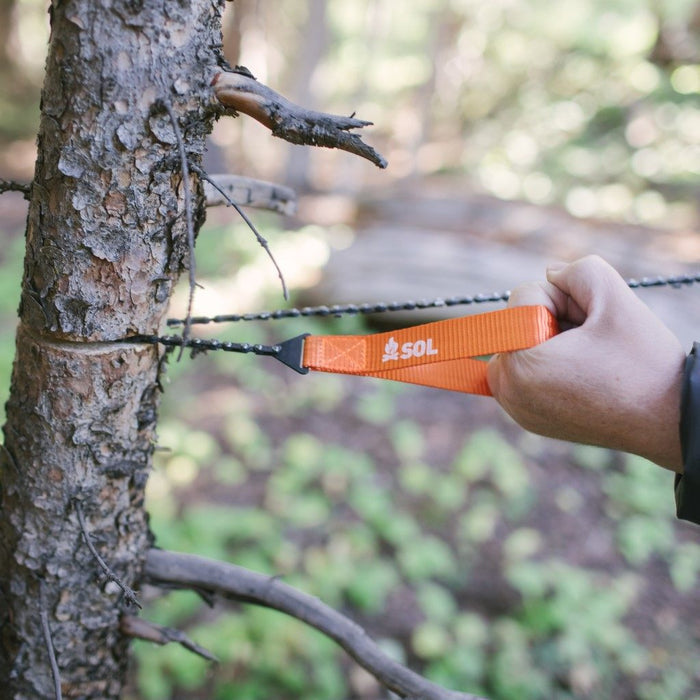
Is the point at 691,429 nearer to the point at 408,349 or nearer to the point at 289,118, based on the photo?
the point at 408,349

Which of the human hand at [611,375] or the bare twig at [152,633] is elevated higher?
the human hand at [611,375]

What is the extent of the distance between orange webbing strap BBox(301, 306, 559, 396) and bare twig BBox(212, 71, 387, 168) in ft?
1.22

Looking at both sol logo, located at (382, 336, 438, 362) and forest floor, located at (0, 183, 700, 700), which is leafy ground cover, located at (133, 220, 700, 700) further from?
sol logo, located at (382, 336, 438, 362)

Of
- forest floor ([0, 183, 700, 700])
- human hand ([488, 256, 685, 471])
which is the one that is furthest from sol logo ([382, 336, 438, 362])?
forest floor ([0, 183, 700, 700])

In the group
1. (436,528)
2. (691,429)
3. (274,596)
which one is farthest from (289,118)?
(436,528)

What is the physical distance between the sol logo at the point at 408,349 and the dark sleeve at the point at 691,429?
1.46ft

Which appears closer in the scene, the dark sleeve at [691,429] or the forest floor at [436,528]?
the dark sleeve at [691,429]

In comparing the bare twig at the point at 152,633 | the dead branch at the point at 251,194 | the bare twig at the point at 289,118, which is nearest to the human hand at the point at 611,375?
Result: the bare twig at the point at 289,118

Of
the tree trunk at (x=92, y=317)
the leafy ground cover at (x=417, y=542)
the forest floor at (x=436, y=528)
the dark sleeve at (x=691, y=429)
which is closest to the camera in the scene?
the tree trunk at (x=92, y=317)

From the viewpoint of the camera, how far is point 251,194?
1245 mm

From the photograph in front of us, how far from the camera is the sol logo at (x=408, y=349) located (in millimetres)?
1177

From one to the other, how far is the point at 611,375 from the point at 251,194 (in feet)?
2.63

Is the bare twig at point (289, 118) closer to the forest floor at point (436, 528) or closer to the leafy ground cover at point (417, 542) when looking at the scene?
the forest floor at point (436, 528)

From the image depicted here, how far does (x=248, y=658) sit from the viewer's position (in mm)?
2939
